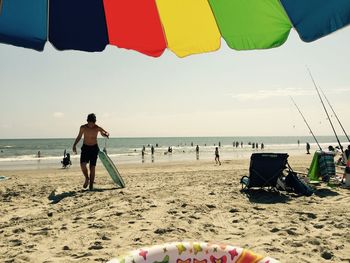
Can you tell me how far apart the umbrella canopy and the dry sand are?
2668 mm

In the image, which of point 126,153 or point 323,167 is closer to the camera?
point 323,167

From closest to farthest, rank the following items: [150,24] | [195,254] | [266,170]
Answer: [195,254], [150,24], [266,170]

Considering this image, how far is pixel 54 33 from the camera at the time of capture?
2979 millimetres

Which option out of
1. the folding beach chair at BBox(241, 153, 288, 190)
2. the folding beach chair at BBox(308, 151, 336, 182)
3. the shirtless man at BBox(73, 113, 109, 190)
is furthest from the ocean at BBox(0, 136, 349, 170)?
the folding beach chair at BBox(308, 151, 336, 182)

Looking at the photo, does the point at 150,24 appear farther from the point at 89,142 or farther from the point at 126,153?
the point at 126,153

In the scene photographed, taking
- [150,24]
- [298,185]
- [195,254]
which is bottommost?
[298,185]

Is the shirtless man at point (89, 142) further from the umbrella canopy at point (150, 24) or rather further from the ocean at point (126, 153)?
the umbrella canopy at point (150, 24)

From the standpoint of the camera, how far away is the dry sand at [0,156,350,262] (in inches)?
179

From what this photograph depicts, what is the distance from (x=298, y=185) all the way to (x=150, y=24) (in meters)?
6.59

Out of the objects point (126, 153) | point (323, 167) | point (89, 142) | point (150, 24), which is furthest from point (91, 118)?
point (126, 153)

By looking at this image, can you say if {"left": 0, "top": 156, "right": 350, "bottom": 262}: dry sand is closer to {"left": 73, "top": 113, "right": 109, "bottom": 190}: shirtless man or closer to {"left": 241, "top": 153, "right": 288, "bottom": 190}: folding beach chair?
{"left": 241, "top": 153, "right": 288, "bottom": 190}: folding beach chair

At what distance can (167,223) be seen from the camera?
5711mm

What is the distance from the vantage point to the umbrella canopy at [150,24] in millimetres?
2711

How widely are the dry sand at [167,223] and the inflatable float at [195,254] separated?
209cm
